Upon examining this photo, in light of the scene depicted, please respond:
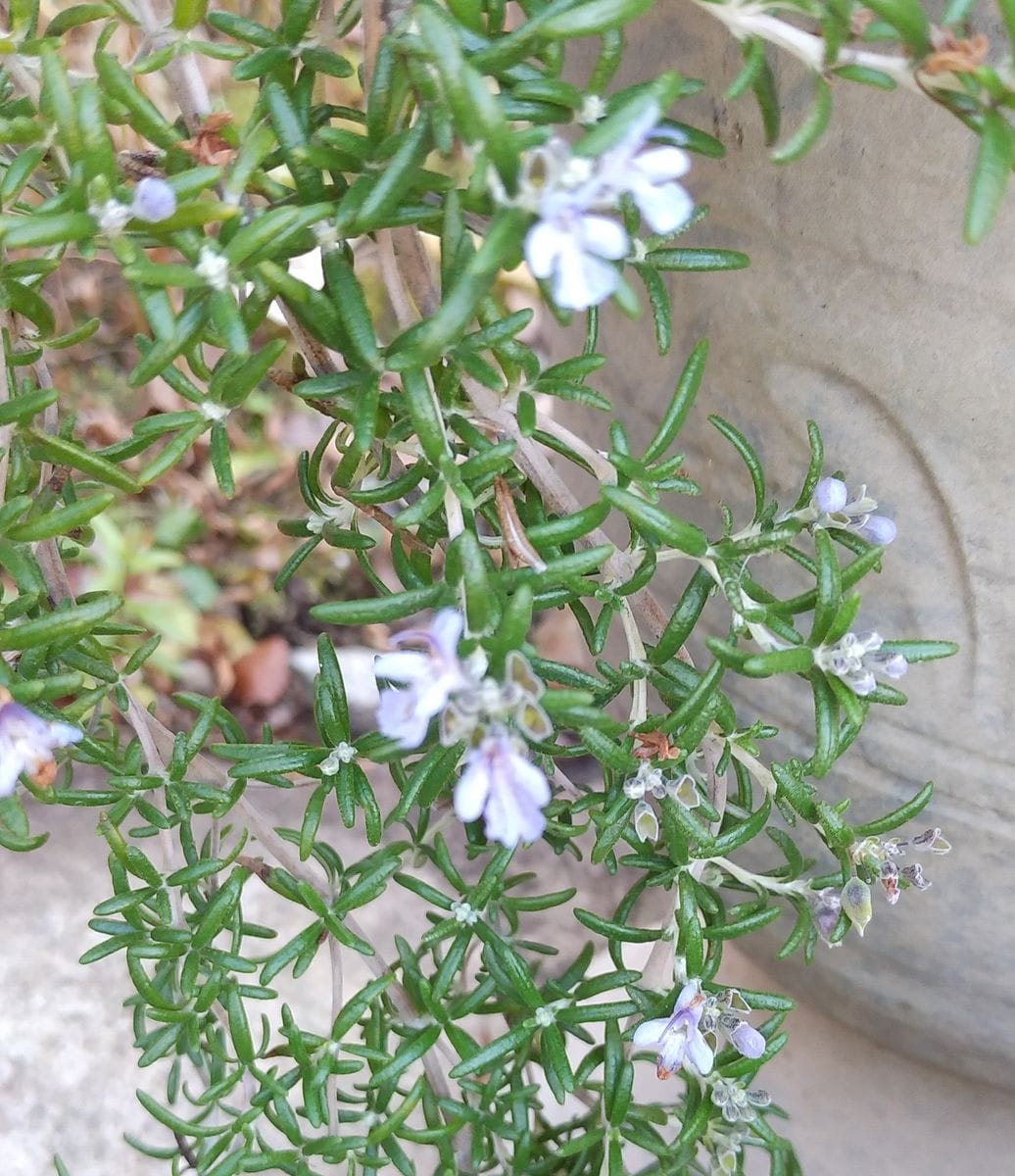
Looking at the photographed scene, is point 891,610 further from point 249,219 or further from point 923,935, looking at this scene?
point 249,219

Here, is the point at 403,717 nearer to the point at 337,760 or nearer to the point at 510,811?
the point at 510,811

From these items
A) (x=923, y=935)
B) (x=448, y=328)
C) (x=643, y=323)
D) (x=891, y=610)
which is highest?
(x=448, y=328)

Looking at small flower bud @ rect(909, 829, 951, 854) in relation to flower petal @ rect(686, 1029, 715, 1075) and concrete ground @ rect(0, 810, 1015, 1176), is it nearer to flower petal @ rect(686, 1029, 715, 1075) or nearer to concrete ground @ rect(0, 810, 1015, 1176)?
flower petal @ rect(686, 1029, 715, 1075)

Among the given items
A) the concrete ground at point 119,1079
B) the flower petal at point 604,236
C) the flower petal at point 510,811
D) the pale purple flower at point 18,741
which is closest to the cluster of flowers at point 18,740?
the pale purple flower at point 18,741

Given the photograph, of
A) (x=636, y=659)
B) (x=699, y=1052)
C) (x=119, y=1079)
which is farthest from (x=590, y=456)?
(x=119, y=1079)

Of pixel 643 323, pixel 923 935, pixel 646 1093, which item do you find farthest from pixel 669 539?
pixel 646 1093

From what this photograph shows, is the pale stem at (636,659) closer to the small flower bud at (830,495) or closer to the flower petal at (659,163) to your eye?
the small flower bud at (830,495)
